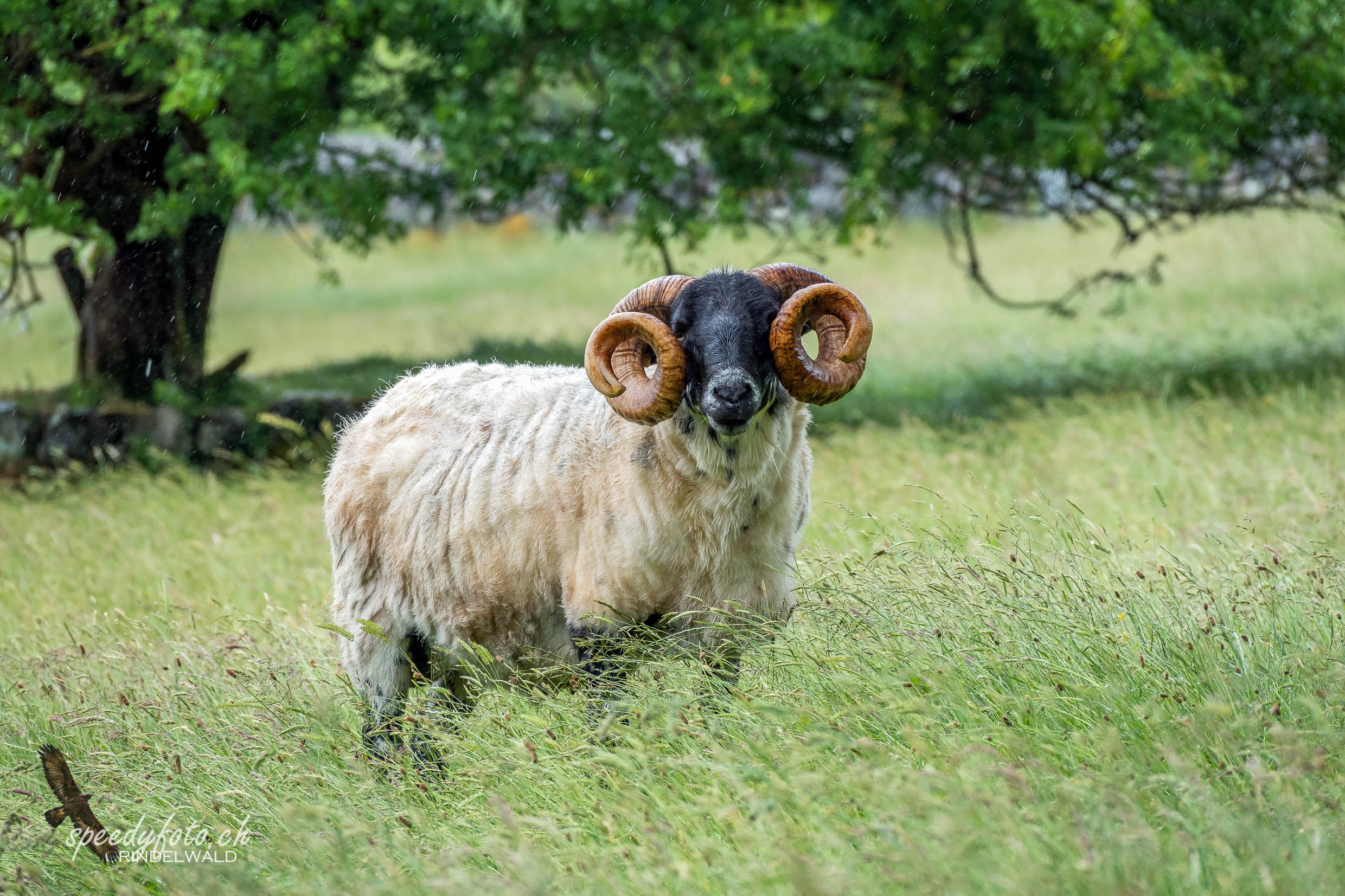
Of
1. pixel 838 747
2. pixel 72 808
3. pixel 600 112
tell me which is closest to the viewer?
pixel 838 747

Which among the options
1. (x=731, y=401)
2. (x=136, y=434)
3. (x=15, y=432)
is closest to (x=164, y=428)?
(x=136, y=434)

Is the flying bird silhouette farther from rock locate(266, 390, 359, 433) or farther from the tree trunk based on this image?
the tree trunk

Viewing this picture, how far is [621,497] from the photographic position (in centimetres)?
504

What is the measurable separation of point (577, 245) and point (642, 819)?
33821 mm

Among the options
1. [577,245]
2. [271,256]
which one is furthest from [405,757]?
[271,256]

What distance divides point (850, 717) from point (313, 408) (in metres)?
9.62

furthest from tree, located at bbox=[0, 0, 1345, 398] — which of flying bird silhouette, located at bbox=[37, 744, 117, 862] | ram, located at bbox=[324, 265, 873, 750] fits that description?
flying bird silhouette, located at bbox=[37, 744, 117, 862]

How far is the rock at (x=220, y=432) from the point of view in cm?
1244

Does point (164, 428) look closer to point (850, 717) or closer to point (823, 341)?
point (823, 341)

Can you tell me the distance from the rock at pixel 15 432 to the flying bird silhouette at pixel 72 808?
9.39 metres

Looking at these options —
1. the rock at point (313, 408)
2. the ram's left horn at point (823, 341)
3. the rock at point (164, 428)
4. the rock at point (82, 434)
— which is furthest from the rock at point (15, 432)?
the ram's left horn at point (823, 341)

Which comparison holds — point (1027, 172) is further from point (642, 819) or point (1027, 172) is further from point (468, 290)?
point (468, 290)

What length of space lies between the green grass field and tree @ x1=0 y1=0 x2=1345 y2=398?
3.35 m

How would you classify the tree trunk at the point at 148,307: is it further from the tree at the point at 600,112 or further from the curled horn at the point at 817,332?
the curled horn at the point at 817,332
